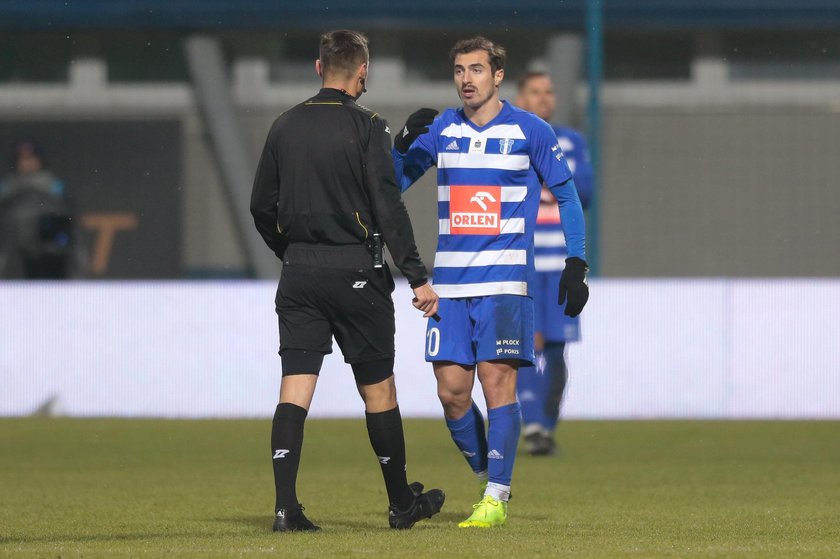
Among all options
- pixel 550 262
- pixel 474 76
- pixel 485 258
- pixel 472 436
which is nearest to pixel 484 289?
pixel 485 258

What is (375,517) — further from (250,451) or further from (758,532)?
(250,451)

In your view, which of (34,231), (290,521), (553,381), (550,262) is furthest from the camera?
(34,231)

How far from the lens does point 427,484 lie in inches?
319

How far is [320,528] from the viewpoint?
5.91 metres

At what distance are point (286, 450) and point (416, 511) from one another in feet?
1.90

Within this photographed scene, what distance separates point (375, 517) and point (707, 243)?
7.89 metres

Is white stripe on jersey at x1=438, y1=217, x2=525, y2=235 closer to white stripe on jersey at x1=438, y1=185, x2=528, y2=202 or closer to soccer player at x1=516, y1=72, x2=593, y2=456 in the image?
white stripe on jersey at x1=438, y1=185, x2=528, y2=202

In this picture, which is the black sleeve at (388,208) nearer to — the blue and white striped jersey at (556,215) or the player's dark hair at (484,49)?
the player's dark hair at (484,49)

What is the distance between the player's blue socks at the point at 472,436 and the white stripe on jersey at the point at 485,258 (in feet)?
1.81

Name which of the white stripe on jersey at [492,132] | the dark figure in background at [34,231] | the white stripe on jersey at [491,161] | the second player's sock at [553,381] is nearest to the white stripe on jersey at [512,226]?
the white stripe on jersey at [491,161]

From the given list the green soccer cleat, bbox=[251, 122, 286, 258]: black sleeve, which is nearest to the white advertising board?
the green soccer cleat

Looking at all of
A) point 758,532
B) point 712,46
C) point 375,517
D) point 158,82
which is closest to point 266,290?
point 158,82

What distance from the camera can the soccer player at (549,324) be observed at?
955 cm

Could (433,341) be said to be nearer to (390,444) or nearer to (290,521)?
(390,444)
